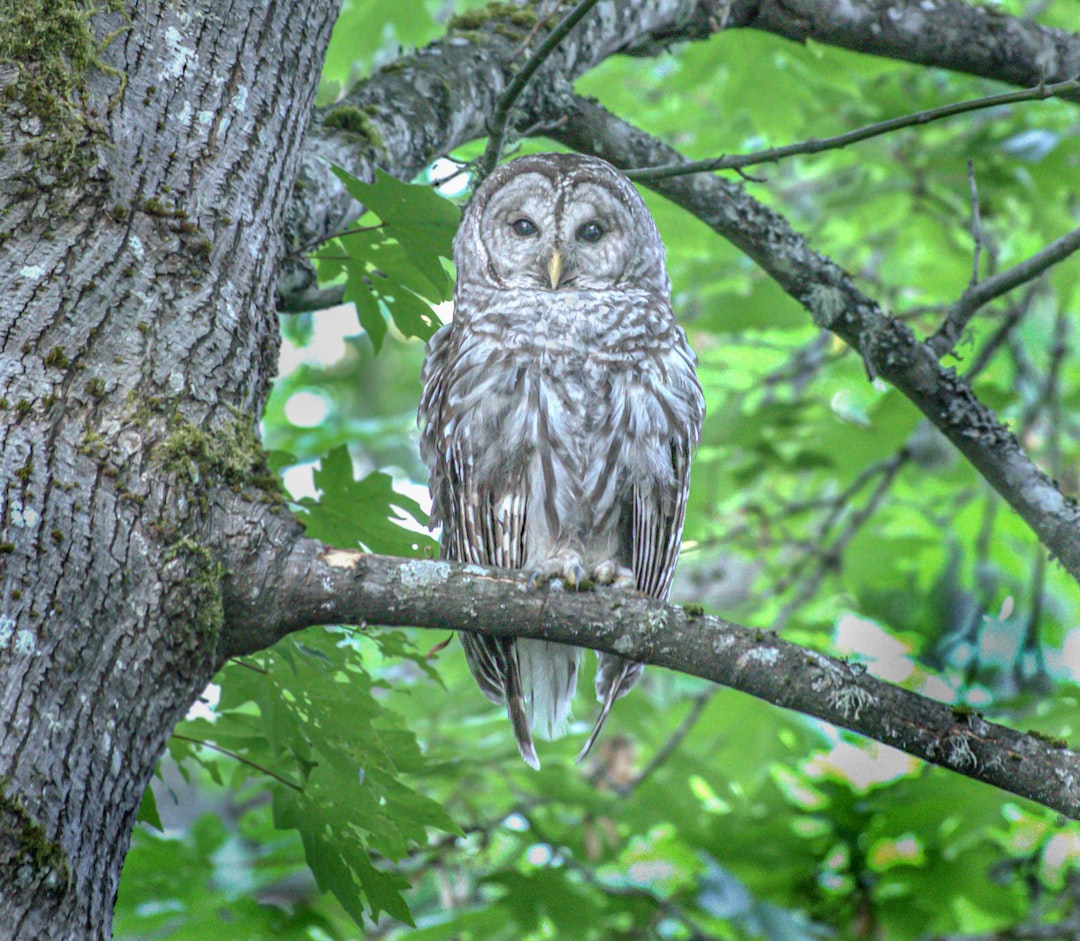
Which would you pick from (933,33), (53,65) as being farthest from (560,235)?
(933,33)

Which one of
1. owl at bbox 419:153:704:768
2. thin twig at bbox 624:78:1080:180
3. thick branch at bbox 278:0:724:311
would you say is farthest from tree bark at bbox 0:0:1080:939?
thin twig at bbox 624:78:1080:180

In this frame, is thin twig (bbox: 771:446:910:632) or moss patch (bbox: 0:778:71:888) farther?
thin twig (bbox: 771:446:910:632)

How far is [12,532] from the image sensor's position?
1.79 metres

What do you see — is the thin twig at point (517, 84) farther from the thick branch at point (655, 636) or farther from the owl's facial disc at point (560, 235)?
the thick branch at point (655, 636)

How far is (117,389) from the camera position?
1.98 meters

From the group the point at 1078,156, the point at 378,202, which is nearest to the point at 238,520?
the point at 378,202

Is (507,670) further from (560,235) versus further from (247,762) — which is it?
(560,235)

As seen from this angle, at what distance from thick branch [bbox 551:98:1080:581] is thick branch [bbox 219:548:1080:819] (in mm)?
793

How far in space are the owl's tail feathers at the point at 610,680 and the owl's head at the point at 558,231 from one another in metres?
1.04

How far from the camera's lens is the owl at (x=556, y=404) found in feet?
9.57

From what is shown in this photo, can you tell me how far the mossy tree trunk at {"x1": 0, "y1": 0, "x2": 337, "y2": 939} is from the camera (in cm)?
176

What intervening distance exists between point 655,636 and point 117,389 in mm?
1074

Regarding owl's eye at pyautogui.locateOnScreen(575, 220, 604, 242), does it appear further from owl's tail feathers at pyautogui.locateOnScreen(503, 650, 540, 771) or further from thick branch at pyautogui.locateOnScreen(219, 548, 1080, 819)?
thick branch at pyautogui.locateOnScreen(219, 548, 1080, 819)

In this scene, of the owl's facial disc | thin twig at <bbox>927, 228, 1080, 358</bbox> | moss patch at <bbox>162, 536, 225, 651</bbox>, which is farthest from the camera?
the owl's facial disc
